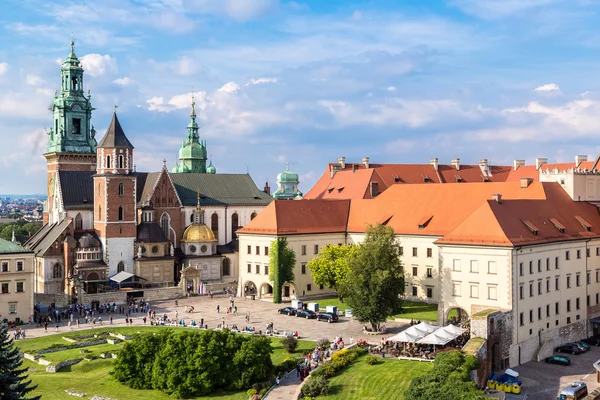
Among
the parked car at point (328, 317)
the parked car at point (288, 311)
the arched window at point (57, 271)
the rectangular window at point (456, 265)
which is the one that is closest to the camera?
the rectangular window at point (456, 265)

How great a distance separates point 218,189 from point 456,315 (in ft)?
168

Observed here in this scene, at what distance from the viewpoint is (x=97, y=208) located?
91000mm

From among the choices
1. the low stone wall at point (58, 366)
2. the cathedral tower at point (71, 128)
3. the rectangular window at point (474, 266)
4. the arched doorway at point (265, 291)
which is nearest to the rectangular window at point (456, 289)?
the rectangular window at point (474, 266)

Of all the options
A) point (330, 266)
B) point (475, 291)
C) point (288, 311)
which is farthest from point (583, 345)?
point (288, 311)

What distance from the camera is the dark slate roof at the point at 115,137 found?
9031cm

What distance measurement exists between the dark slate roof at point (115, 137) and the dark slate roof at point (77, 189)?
693 centimetres

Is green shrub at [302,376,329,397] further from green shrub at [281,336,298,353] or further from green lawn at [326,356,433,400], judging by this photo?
green shrub at [281,336,298,353]

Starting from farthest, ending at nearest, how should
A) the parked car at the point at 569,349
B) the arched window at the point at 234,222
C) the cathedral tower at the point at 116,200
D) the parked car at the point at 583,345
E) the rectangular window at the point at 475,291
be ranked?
1. the arched window at the point at 234,222
2. the cathedral tower at the point at 116,200
3. the parked car at the point at 583,345
4. the parked car at the point at 569,349
5. the rectangular window at the point at 475,291

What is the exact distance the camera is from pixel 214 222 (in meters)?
104

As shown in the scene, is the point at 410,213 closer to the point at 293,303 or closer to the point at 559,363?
the point at 293,303

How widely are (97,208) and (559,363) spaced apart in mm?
58191

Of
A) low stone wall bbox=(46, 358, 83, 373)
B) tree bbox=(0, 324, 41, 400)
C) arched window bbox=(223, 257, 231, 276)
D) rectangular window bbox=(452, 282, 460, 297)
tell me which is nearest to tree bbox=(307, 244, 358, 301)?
rectangular window bbox=(452, 282, 460, 297)

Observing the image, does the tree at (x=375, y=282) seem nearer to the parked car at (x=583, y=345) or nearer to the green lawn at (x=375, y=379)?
the green lawn at (x=375, y=379)

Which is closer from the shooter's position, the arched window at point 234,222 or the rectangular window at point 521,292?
the rectangular window at point 521,292
